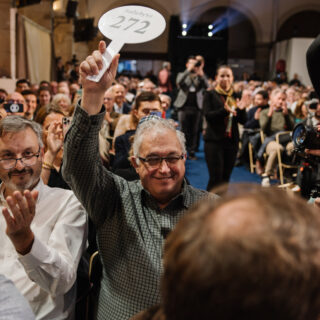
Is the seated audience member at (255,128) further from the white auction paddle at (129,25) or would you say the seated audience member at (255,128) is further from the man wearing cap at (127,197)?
the white auction paddle at (129,25)

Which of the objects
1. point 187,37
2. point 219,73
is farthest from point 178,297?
point 187,37

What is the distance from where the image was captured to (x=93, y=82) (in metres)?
1.32

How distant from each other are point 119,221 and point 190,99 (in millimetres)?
5811

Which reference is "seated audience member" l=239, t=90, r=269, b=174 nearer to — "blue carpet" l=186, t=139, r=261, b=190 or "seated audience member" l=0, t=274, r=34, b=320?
"blue carpet" l=186, t=139, r=261, b=190

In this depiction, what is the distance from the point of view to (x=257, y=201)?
19.6 inches

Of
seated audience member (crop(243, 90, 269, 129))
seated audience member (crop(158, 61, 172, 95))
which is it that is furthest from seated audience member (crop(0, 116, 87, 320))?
seated audience member (crop(158, 61, 172, 95))

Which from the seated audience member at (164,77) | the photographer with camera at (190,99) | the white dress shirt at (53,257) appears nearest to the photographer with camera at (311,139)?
the white dress shirt at (53,257)

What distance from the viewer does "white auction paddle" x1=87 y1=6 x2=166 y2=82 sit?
138 centimetres

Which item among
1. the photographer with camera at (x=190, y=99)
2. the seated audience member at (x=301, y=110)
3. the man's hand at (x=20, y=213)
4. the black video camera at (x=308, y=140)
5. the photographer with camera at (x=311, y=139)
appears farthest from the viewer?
the photographer with camera at (x=190, y=99)

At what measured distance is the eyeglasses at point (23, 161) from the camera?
168cm

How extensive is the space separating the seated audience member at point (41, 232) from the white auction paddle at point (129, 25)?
609 millimetres

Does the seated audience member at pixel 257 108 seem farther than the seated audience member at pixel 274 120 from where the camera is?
Yes

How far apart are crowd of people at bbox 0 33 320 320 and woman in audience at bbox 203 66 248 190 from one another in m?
0.01

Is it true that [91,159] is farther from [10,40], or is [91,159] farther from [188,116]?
[10,40]
